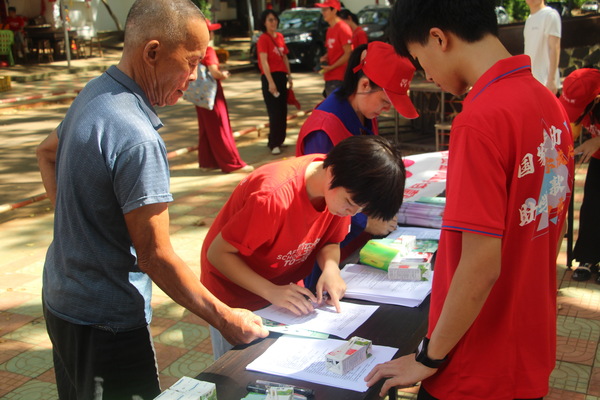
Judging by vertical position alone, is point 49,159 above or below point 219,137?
above

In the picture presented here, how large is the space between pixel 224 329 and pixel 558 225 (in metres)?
1.00

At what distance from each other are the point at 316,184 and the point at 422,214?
3.54 ft

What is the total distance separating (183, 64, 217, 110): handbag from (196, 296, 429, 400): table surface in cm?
486

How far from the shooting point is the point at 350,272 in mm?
2531

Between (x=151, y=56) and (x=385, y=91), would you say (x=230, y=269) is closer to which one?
(x=151, y=56)

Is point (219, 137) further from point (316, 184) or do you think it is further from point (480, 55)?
point (480, 55)

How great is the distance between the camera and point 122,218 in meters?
1.71

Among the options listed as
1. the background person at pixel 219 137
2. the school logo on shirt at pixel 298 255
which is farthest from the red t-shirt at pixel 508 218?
the background person at pixel 219 137

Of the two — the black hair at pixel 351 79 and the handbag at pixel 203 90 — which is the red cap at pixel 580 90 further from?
the handbag at pixel 203 90

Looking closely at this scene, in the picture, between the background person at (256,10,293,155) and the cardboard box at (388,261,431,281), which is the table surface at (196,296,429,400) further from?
the background person at (256,10,293,155)

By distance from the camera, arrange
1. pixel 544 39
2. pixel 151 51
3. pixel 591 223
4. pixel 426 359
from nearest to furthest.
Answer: pixel 426 359 → pixel 151 51 → pixel 591 223 → pixel 544 39

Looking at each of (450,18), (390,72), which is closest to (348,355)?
(450,18)

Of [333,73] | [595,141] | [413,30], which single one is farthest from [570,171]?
[333,73]

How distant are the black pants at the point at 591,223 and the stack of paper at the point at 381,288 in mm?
2289
